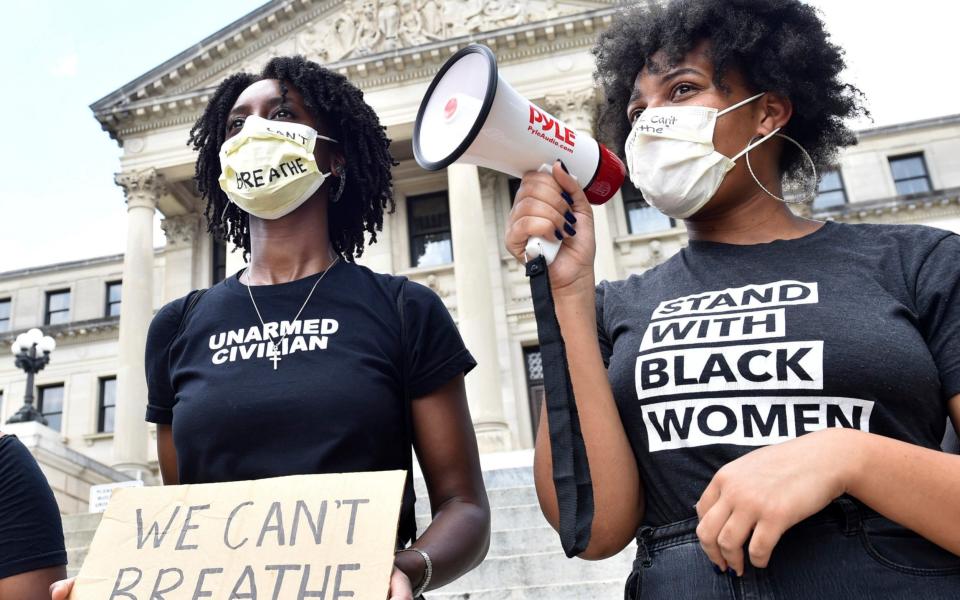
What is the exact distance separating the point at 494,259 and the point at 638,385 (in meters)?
22.7

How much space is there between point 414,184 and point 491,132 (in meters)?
24.5

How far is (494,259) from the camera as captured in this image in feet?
81.2

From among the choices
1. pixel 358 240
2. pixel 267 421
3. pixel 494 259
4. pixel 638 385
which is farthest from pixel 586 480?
pixel 494 259

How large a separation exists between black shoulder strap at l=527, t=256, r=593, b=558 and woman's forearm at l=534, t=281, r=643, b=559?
26mm

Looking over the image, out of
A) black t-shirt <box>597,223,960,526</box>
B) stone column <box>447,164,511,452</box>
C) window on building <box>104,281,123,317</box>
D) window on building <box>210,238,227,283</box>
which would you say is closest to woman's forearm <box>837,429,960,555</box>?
black t-shirt <box>597,223,960,526</box>

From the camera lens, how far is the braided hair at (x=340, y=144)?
10.1ft

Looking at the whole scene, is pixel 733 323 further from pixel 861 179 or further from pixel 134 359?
pixel 861 179

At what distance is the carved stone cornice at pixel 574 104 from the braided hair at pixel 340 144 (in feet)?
63.9

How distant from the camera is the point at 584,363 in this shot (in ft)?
6.77

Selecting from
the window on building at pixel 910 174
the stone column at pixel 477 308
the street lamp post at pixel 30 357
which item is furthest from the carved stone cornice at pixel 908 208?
the street lamp post at pixel 30 357

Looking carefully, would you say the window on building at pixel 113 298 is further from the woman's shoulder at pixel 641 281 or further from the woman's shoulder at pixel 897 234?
the woman's shoulder at pixel 897 234

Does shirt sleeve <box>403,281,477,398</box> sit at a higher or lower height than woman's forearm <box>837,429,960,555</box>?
higher

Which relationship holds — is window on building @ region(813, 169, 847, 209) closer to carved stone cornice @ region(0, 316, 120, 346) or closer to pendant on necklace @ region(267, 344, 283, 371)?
carved stone cornice @ region(0, 316, 120, 346)

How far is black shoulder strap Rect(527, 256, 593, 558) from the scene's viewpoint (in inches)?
77.1
